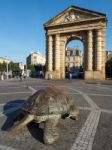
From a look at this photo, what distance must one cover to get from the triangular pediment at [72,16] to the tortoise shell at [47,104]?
4120 centimetres

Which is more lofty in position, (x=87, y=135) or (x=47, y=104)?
(x=47, y=104)

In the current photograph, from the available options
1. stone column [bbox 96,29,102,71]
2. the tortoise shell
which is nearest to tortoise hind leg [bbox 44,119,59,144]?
the tortoise shell

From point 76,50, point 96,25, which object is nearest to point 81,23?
point 96,25

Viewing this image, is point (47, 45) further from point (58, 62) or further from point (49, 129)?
point (49, 129)

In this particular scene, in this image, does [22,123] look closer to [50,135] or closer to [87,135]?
[50,135]

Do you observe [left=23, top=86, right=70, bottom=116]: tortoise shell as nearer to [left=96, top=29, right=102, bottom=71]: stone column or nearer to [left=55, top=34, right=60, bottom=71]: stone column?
[left=96, top=29, right=102, bottom=71]: stone column

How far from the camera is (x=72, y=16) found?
49531mm

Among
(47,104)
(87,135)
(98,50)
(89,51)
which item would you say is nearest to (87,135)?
(87,135)

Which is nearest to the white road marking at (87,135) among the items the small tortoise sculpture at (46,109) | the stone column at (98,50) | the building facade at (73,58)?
the small tortoise sculpture at (46,109)

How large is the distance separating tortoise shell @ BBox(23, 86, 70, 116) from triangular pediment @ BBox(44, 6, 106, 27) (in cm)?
4120

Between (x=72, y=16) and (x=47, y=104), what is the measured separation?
1731 inches

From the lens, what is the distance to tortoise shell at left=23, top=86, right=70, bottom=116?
7.34 m

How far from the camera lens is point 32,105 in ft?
24.8

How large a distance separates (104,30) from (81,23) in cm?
474
